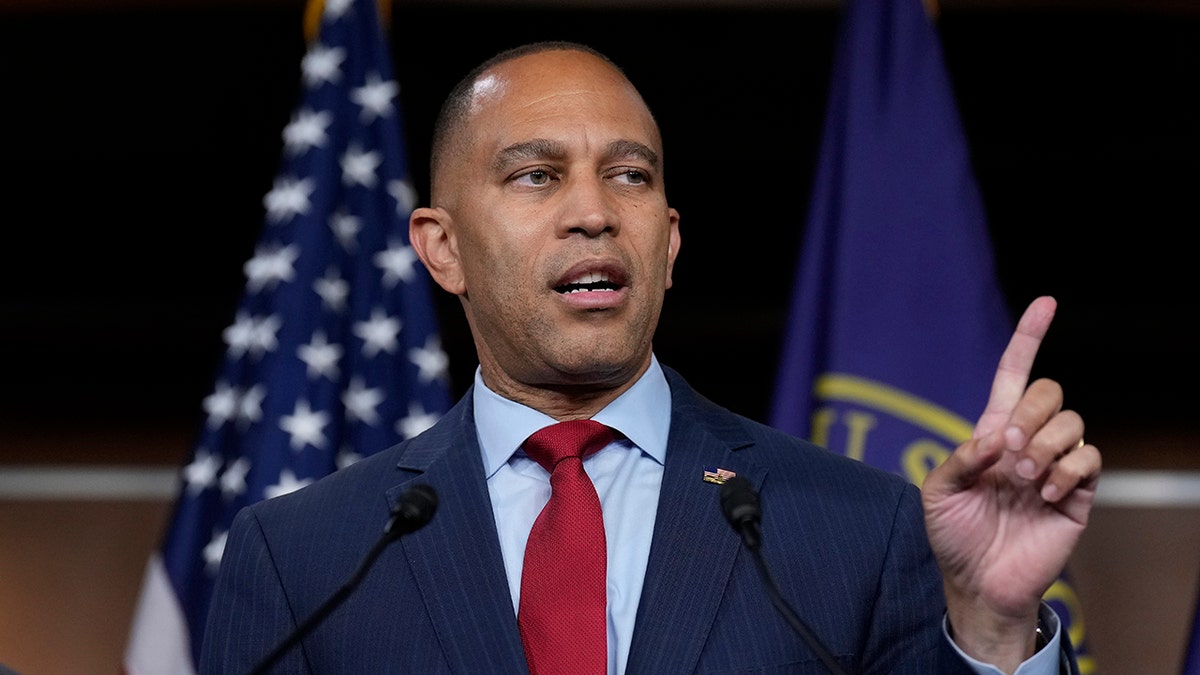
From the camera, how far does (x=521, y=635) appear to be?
144 cm

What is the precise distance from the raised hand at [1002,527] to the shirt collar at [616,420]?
16.1 inches

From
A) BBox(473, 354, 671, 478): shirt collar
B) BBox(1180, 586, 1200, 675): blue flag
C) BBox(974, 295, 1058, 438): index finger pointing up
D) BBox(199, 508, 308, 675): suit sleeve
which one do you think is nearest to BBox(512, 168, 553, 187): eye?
BBox(473, 354, 671, 478): shirt collar

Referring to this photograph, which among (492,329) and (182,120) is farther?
(182,120)

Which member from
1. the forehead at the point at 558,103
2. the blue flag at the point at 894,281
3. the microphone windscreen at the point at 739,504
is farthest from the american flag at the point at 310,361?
the microphone windscreen at the point at 739,504

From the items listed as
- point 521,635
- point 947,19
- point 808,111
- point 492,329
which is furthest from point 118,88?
point 521,635

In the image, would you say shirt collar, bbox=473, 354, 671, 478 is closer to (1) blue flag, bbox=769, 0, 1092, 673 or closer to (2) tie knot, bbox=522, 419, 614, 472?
(2) tie knot, bbox=522, 419, 614, 472

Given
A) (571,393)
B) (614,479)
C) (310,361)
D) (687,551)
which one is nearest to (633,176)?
(571,393)

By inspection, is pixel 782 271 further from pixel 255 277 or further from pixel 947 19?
pixel 255 277

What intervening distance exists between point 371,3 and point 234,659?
175 cm

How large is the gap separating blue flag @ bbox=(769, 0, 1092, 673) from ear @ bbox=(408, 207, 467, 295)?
99 cm

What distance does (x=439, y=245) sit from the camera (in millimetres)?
1844

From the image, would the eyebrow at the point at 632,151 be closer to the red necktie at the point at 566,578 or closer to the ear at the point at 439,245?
the ear at the point at 439,245

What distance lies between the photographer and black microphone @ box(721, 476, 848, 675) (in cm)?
121

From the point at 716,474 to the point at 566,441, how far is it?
0.18 metres
